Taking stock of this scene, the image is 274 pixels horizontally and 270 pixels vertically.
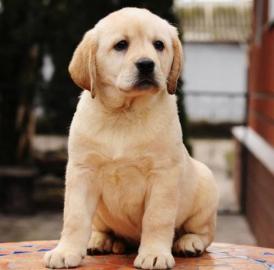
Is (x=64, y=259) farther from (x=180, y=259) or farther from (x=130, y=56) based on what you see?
(x=130, y=56)

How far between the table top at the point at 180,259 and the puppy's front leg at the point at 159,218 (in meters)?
0.13

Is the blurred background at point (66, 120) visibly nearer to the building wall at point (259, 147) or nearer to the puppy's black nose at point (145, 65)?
the building wall at point (259, 147)

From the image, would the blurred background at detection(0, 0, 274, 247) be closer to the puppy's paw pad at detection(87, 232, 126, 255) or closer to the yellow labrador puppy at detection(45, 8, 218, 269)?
the puppy's paw pad at detection(87, 232, 126, 255)

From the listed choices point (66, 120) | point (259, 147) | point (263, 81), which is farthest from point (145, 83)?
point (66, 120)

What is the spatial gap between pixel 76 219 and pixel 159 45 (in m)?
0.91

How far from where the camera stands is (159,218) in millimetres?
3303

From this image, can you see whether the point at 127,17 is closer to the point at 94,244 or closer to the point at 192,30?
the point at 94,244

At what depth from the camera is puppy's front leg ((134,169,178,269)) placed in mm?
3299

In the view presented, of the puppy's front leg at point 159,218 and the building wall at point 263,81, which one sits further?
the building wall at point 263,81

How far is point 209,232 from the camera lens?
375cm

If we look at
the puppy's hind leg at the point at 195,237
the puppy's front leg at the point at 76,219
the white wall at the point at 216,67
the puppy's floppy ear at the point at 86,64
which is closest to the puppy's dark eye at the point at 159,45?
the puppy's floppy ear at the point at 86,64

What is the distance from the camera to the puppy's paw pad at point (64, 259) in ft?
10.7

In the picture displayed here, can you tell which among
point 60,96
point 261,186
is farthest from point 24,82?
point 261,186

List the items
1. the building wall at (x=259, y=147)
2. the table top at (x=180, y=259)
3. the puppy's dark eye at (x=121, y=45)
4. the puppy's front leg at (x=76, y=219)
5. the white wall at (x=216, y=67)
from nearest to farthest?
the puppy's dark eye at (x=121, y=45)
the puppy's front leg at (x=76, y=219)
the table top at (x=180, y=259)
the building wall at (x=259, y=147)
the white wall at (x=216, y=67)
